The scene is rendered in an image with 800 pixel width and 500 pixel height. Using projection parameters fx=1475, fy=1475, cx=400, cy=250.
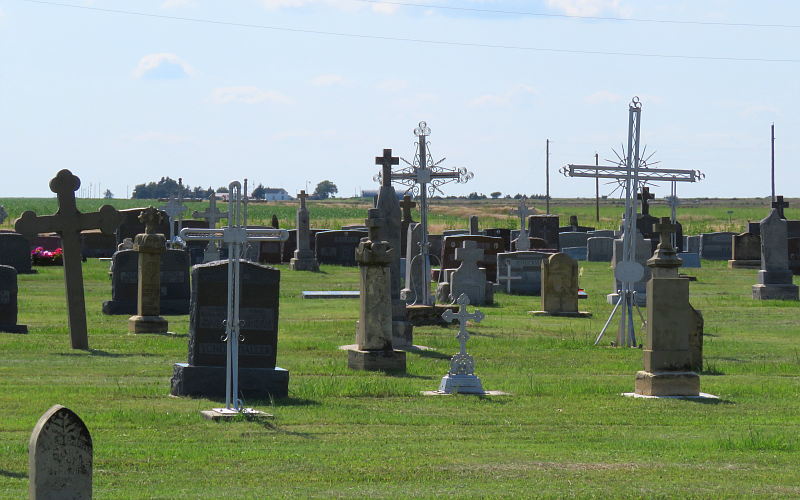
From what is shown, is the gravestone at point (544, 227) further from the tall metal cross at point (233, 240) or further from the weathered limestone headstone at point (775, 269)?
the tall metal cross at point (233, 240)

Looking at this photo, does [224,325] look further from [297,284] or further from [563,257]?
[297,284]

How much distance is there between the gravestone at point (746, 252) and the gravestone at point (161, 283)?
24100 mm

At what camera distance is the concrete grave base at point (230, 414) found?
13.6m

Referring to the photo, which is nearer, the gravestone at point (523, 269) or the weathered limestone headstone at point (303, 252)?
the gravestone at point (523, 269)

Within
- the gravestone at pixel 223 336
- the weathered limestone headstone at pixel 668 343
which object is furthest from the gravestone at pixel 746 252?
the gravestone at pixel 223 336

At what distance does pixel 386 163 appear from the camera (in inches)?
948

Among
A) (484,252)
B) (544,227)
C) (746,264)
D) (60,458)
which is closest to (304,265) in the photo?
(484,252)

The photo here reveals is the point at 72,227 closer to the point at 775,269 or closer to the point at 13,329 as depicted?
the point at 13,329

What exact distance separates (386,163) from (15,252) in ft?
61.2

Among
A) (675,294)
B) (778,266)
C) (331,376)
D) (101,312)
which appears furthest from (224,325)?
(778,266)

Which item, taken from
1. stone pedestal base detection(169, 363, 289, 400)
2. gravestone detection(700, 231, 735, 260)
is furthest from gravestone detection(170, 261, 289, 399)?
gravestone detection(700, 231, 735, 260)

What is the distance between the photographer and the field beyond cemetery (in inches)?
412

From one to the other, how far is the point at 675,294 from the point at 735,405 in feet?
4.53

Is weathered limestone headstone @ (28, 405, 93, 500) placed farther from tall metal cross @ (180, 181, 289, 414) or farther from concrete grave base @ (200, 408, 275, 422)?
concrete grave base @ (200, 408, 275, 422)
